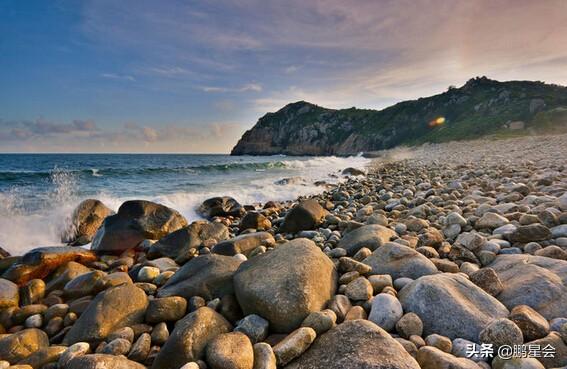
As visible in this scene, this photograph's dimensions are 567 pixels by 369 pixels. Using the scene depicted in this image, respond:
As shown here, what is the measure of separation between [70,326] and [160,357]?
1464 millimetres

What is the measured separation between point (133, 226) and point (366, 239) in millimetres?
4714

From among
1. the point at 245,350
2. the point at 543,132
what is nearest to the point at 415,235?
the point at 245,350

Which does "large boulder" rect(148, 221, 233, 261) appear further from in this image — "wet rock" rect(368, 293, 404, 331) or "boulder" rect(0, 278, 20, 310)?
"wet rock" rect(368, 293, 404, 331)

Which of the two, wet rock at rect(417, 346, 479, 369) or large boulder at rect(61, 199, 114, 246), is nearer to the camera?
wet rock at rect(417, 346, 479, 369)

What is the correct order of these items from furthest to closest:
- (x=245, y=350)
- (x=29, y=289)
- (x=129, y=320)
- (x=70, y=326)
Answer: (x=29, y=289)
(x=70, y=326)
(x=129, y=320)
(x=245, y=350)

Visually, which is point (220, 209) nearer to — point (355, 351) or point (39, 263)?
point (39, 263)

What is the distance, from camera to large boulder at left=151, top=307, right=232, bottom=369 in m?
2.11

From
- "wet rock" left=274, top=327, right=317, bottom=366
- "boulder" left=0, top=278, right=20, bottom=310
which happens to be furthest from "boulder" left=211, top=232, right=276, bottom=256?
"wet rock" left=274, top=327, right=317, bottom=366

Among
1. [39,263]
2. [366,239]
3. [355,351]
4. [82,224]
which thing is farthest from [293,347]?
[82,224]

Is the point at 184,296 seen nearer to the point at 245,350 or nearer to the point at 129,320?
the point at 129,320

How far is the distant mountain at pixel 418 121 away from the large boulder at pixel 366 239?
40.5 metres

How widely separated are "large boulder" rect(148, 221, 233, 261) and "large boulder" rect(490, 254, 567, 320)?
13.3ft

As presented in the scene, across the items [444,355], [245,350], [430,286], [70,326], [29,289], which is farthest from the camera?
[29,289]

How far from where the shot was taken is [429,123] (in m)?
70.6
